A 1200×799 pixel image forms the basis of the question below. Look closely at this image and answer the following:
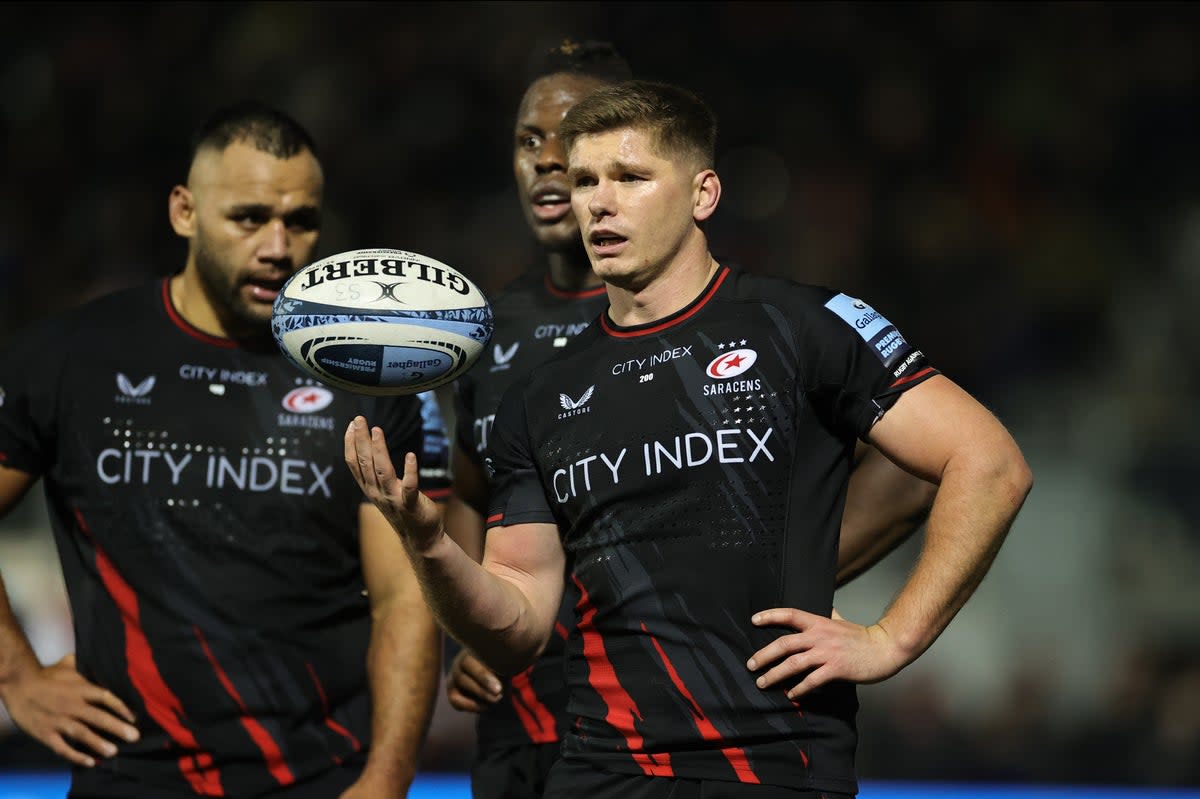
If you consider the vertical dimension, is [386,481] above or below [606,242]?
below

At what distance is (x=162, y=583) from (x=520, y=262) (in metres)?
4.73

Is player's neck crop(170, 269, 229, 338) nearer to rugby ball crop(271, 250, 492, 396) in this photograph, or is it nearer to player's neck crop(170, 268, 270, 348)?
player's neck crop(170, 268, 270, 348)

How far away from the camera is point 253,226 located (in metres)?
3.80

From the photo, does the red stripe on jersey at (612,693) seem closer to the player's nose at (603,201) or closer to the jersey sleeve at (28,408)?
the player's nose at (603,201)

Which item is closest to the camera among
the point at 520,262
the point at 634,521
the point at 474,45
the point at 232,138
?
the point at 634,521

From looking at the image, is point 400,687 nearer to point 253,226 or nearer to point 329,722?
point 329,722

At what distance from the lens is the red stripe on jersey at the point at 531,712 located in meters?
3.70

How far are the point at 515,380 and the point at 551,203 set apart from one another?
20.9 inches

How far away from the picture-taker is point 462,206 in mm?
8328

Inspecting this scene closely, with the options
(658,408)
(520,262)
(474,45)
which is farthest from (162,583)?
(474,45)

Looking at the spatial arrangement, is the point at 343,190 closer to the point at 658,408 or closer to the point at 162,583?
the point at 162,583

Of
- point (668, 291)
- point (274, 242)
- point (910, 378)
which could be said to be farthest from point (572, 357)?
point (274, 242)

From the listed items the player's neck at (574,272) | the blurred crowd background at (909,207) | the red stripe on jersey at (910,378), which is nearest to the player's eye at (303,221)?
the player's neck at (574,272)

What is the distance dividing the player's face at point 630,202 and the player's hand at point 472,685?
126cm
